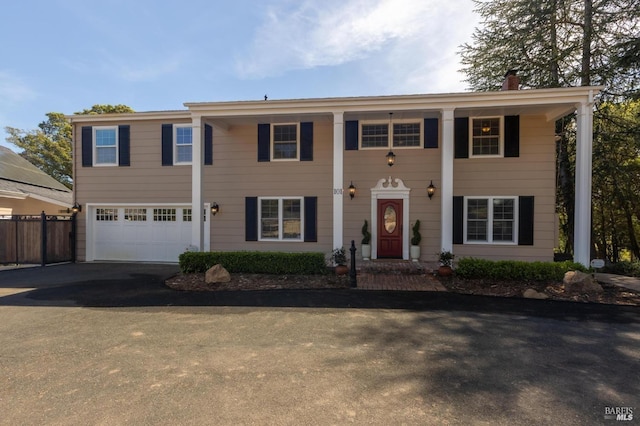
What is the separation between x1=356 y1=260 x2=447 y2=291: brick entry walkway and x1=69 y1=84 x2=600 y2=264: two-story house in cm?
78

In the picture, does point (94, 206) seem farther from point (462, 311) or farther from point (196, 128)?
point (462, 311)

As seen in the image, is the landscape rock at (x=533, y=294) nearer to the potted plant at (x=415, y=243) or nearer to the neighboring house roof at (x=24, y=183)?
the potted plant at (x=415, y=243)

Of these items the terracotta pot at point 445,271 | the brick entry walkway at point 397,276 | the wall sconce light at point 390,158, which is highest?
the wall sconce light at point 390,158

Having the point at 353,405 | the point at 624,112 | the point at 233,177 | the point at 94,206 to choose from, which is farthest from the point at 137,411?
the point at 624,112

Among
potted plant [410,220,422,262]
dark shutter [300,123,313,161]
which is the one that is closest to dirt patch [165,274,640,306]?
potted plant [410,220,422,262]

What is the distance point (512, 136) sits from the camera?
9430mm

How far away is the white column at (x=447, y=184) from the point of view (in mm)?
8477

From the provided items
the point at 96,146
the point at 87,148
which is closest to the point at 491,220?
the point at 96,146

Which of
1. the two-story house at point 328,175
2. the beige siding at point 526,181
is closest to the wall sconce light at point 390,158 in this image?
the two-story house at point 328,175

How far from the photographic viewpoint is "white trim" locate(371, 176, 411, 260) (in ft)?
32.4

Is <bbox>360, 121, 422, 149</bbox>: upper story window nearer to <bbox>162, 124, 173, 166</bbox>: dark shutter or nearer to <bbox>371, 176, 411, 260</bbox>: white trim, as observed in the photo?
<bbox>371, 176, 411, 260</bbox>: white trim

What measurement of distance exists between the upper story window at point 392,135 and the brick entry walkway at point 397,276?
3643 mm

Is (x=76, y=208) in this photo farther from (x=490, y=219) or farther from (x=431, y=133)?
(x=490, y=219)

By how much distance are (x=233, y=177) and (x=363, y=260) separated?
5008 millimetres
